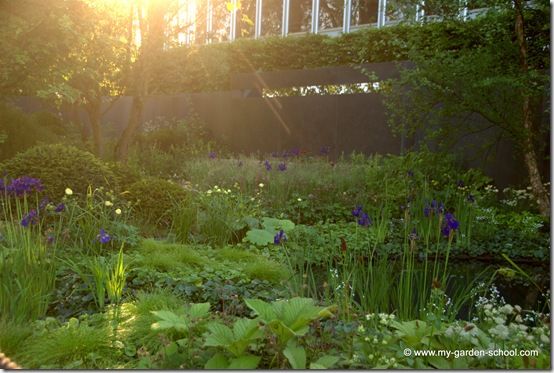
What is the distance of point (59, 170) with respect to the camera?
17.9ft

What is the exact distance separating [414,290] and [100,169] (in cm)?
338

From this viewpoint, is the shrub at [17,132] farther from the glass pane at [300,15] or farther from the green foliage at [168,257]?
the glass pane at [300,15]

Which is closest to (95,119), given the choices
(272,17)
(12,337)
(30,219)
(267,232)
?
(272,17)

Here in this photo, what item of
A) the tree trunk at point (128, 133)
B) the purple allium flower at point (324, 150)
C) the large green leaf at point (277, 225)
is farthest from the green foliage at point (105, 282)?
the purple allium flower at point (324, 150)

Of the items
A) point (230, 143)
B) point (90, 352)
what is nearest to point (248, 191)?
point (90, 352)

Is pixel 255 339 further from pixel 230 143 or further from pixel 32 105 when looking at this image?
pixel 32 105

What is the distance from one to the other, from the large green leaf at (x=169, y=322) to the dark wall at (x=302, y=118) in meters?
6.32

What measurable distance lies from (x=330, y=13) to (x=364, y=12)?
1079 millimetres

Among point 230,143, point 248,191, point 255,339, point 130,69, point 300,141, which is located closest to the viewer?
point 255,339

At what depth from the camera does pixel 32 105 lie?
15789 mm

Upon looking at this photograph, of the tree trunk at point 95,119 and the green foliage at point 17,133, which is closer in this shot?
the green foliage at point 17,133

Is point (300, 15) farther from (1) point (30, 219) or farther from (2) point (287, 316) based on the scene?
(2) point (287, 316)

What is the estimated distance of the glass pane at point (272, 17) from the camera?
51.5 ft

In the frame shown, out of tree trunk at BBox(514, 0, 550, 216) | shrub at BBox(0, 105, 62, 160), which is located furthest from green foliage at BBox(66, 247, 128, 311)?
shrub at BBox(0, 105, 62, 160)
